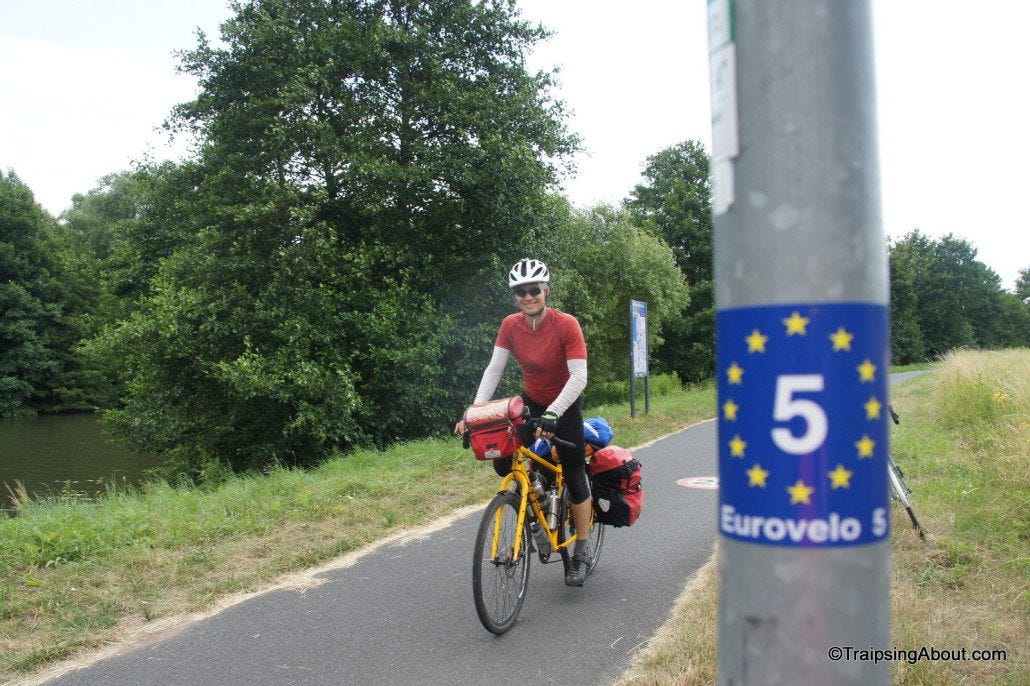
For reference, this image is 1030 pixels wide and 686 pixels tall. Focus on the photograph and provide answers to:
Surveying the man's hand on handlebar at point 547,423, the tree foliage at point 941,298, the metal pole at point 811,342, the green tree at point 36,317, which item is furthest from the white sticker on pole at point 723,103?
the tree foliage at point 941,298

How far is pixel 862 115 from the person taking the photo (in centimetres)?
Result: 121

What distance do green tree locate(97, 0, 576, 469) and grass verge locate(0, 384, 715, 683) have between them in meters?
6.59

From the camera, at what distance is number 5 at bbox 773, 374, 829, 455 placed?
1.18m

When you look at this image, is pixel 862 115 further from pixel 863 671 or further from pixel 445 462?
pixel 445 462

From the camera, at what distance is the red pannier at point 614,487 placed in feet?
17.2

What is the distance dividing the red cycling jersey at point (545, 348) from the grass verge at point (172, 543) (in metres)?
2.50

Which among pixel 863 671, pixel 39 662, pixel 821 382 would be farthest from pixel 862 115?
pixel 39 662

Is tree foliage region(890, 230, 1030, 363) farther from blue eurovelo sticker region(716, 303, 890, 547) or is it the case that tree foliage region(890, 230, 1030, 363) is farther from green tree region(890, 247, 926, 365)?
blue eurovelo sticker region(716, 303, 890, 547)

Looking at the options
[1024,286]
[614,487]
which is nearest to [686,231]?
[614,487]

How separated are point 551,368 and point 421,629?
70.0 inches

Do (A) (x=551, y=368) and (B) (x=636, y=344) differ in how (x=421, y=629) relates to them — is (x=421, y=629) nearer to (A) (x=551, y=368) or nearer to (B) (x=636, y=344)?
(A) (x=551, y=368)

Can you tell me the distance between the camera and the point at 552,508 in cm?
494

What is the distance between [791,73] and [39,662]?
15.8ft

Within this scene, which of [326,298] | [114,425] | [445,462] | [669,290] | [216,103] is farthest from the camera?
[669,290]
